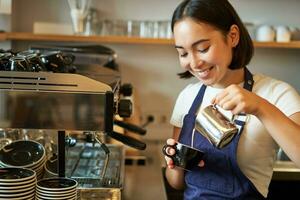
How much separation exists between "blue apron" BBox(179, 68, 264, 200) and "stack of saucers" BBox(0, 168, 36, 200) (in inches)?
16.6

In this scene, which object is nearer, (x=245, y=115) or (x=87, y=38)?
(x=245, y=115)

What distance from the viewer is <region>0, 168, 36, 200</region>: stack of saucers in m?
0.77

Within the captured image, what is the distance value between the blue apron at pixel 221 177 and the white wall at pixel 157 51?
1160 millimetres

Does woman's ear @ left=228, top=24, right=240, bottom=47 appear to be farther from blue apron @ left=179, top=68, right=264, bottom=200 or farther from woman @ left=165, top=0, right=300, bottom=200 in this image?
blue apron @ left=179, top=68, right=264, bottom=200

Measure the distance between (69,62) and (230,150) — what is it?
0.44m

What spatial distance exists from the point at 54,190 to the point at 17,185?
7cm

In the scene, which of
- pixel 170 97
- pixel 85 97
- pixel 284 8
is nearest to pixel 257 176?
pixel 85 97

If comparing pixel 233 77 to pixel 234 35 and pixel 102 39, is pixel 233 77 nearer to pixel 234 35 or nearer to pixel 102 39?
pixel 234 35

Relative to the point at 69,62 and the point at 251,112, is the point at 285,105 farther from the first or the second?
the point at 69,62

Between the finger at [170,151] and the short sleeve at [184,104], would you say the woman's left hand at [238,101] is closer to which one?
the finger at [170,151]

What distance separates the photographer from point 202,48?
3.16 ft

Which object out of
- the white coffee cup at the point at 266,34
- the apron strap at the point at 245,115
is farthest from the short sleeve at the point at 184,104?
the white coffee cup at the point at 266,34

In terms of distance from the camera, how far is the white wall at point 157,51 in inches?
84.7

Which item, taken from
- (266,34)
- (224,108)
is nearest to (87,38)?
(266,34)
